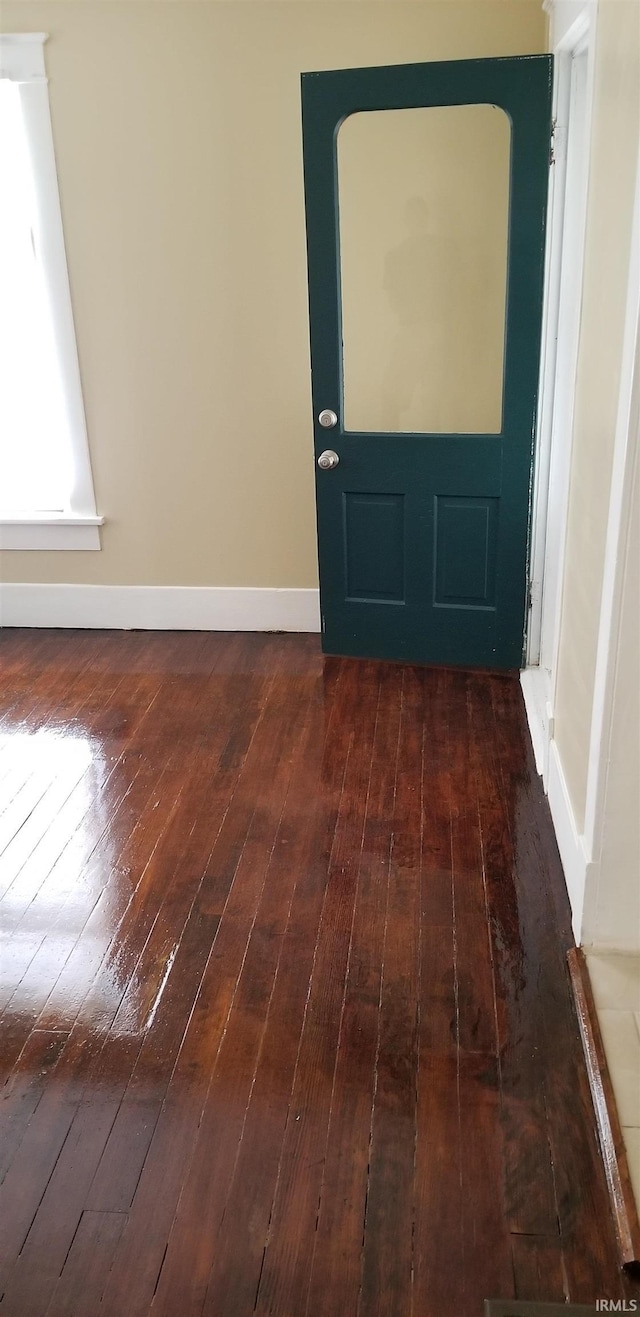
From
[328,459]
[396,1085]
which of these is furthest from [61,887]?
[328,459]

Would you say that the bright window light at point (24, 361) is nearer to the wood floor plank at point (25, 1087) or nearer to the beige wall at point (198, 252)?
the beige wall at point (198, 252)

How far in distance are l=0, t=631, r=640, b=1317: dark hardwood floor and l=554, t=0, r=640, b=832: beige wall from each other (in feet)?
1.61

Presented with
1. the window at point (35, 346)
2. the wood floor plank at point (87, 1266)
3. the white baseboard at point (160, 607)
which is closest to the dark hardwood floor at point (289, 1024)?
the wood floor plank at point (87, 1266)

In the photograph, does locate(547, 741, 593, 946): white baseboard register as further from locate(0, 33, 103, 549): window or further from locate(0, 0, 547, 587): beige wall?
locate(0, 33, 103, 549): window

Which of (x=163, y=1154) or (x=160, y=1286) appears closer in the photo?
(x=160, y=1286)

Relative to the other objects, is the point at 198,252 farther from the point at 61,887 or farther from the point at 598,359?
the point at 61,887

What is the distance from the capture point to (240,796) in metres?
3.04

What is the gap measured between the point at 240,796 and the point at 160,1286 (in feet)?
5.08

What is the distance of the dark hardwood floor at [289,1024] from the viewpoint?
165 cm

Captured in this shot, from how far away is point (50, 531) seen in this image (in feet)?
14.2

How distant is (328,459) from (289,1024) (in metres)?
2.22

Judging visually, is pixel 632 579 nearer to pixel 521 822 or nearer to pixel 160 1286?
pixel 521 822

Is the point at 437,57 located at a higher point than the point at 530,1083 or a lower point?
higher

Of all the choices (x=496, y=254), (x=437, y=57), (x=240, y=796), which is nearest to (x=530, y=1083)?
(x=240, y=796)
